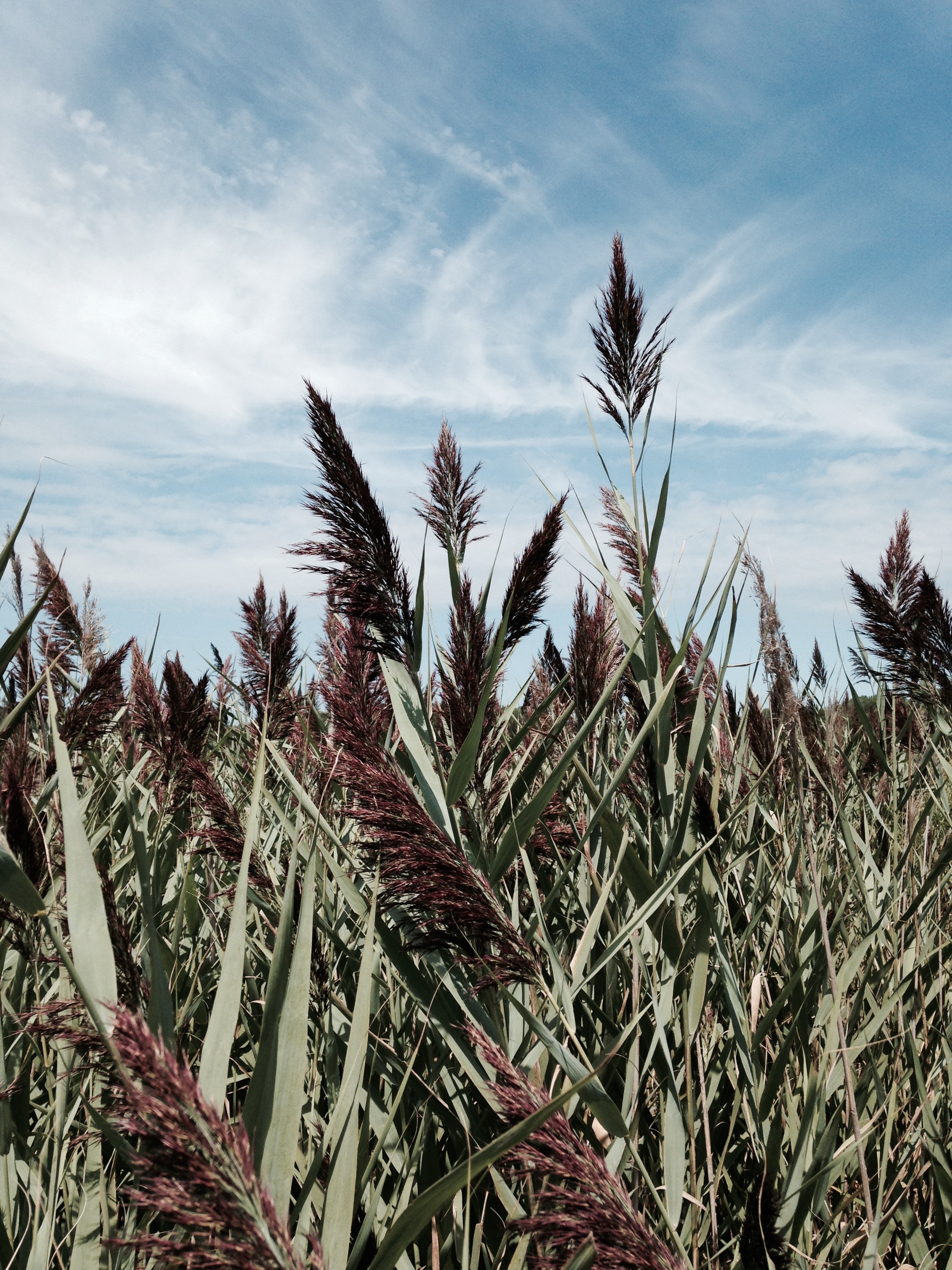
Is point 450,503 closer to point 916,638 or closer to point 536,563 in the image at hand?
point 536,563

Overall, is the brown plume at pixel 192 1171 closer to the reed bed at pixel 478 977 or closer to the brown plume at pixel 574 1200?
the reed bed at pixel 478 977

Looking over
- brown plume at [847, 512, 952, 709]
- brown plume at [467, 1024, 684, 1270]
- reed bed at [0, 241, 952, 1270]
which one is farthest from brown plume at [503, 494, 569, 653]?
brown plume at [847, 512, 952, 709]

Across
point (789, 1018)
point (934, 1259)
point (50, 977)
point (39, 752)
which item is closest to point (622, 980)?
point (789, 1018)

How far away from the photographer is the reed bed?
34.3 inches

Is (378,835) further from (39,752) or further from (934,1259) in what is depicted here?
(39,752)

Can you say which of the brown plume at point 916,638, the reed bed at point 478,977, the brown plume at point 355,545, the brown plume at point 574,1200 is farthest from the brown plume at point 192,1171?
the brown plume at point 916,638

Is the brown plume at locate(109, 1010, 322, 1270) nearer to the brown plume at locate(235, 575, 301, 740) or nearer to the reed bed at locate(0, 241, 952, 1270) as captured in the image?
the reed bed at locate(0, 241, 952, 1270)

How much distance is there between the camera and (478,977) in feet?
3.82

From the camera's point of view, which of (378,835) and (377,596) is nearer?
(378,835)

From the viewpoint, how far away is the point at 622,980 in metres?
1.72

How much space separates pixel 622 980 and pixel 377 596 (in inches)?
40.7

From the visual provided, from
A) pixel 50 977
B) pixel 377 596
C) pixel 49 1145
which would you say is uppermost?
pixel 377 596

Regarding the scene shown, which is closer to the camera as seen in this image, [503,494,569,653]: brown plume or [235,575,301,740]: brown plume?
[503,494,569,653]: brown plume

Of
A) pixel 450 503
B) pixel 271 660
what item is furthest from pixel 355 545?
pixel 271 660
